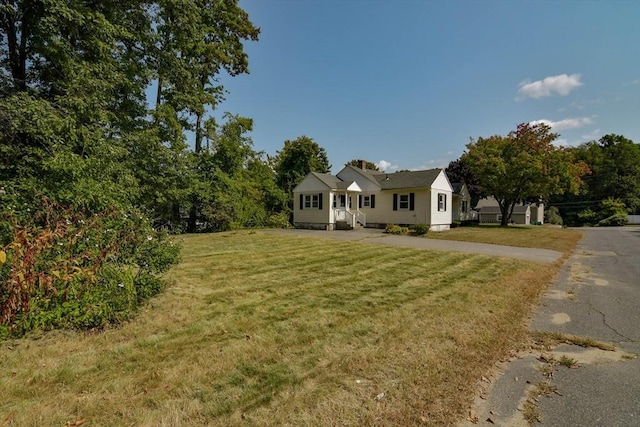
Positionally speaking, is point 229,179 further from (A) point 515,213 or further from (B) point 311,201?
(A) point 515,213

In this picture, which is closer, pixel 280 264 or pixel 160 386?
pixel 160 386

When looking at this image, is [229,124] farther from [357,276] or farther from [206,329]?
[206,329]

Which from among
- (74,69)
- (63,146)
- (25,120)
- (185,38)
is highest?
(185,38)

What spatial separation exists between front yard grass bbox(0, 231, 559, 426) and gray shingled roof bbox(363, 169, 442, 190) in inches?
659

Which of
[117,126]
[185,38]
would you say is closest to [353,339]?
[117,126]

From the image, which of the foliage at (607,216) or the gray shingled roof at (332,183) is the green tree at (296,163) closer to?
the gray shingled roof at (332,183)

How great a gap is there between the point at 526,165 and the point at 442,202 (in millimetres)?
10429

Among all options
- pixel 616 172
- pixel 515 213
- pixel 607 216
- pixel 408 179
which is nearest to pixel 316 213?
pixel 408 179

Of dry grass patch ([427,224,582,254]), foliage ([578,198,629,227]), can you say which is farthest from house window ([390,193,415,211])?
foliage ([578,198,629,227])

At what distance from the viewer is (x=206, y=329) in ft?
14.2

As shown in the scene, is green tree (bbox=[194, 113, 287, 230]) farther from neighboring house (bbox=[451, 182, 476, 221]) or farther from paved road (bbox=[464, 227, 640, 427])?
paved road (bbox=[464, 227, 640, 427])

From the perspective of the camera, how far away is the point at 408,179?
24.2 meters

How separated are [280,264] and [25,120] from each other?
6.31m

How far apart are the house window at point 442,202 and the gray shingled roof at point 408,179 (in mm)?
Result: 1649
